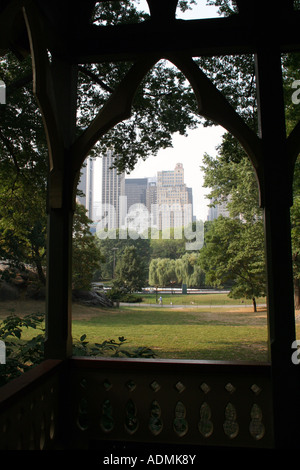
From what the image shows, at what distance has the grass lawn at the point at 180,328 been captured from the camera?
10219 mm

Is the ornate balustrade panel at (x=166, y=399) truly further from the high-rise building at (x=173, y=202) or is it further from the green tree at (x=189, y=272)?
the high-rise building at (x=173, y=202)

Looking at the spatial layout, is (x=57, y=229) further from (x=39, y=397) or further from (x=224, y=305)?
(x=224, y=305)

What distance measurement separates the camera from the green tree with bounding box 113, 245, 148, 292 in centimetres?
1752

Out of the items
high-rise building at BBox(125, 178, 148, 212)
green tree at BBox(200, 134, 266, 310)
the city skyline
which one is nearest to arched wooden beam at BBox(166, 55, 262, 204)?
green tree at BBox(200, 134, 266, 310)

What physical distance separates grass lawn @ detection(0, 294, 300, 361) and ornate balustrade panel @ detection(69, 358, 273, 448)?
7905 mm

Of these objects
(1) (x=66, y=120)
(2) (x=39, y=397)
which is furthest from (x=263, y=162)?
(2) (x=39, y=397)

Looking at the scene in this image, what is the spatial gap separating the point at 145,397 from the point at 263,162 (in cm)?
148

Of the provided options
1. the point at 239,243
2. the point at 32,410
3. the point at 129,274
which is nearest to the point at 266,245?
the point at 32,410

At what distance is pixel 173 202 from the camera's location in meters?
18.5

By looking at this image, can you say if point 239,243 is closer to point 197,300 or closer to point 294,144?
point 197,300

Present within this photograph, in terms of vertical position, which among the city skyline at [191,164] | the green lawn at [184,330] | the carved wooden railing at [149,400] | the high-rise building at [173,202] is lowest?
the green lawn at [184,330]

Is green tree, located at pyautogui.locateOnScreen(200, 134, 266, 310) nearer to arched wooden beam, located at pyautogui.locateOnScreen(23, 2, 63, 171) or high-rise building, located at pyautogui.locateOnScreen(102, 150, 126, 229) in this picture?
high-rise building, located at pyautogui.locateOnScreen(102, 150, 126, 229)

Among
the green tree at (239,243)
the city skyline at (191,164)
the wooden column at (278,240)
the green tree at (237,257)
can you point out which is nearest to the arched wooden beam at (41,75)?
the wooden column at (278,240)

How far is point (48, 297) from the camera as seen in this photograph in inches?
75.6
